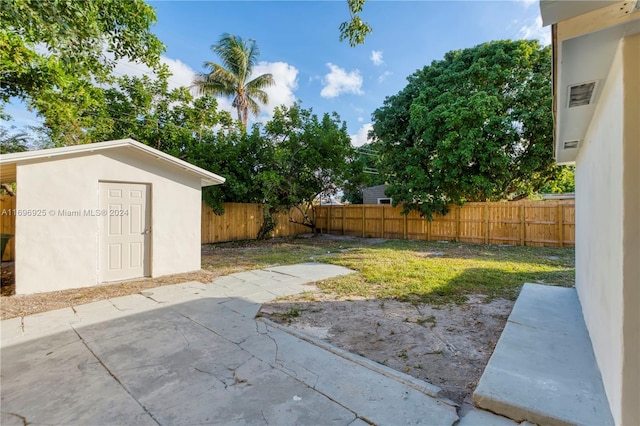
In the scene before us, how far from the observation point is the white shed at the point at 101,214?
16.8ft

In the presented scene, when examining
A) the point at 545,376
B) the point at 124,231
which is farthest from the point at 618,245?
the point at 124,231

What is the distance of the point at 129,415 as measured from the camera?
2.13 m

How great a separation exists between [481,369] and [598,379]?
83 cm

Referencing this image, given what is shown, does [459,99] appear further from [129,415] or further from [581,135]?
[129,415]

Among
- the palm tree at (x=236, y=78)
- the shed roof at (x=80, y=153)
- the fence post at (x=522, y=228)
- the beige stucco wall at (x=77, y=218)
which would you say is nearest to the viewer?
the shed roof at (x=80, y=153)

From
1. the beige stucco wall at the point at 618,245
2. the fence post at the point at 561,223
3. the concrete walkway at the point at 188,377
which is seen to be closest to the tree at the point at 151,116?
the concrete walkway at the point at 188,377

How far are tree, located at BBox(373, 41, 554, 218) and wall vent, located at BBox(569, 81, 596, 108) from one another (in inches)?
354

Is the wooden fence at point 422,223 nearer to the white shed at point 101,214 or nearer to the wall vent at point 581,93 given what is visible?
the white shed at point 101,214

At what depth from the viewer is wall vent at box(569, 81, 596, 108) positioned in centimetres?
226

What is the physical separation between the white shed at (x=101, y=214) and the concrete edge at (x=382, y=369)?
14.3 ft

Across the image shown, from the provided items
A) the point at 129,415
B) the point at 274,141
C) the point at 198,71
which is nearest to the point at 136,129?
the point at 274,141
